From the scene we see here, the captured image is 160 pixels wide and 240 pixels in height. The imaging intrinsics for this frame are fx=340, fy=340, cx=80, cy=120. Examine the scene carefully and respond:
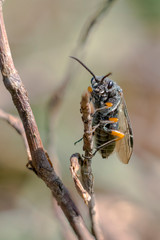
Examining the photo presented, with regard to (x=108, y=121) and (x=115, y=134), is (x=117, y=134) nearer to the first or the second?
(x=115, y=134)

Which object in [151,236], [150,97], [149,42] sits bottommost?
[151,236]

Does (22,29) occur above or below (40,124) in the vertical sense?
above

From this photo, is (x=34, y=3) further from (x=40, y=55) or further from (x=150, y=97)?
(x=150, y=97)

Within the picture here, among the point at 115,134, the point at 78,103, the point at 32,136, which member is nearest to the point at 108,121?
the point at 115,134

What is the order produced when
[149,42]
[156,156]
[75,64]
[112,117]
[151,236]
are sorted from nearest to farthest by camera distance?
[112,117] → [75,64] → [151,236] → [156,156] → [149,42]

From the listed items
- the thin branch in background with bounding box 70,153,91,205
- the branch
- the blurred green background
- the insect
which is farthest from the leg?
the blurred green background

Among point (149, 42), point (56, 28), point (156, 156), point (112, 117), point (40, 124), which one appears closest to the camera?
point (112, 117)

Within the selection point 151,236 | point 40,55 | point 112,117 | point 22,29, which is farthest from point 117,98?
point 22,29

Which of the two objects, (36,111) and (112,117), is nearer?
(112,117)
